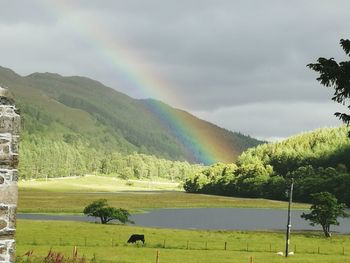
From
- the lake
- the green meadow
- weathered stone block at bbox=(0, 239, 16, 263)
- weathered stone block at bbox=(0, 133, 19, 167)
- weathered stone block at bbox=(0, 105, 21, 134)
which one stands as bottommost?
the lake

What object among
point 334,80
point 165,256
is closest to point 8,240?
point 334,80

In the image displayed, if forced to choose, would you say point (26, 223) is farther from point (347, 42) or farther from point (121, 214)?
point (347, 42)

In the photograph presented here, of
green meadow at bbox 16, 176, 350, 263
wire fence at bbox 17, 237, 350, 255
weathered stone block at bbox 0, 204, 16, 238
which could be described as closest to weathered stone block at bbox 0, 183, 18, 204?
weathered stone block at bbox 0, 204, 16, 238

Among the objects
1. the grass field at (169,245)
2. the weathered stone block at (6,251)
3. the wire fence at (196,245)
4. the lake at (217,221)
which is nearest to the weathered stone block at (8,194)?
the weathered stone block at (6,251)

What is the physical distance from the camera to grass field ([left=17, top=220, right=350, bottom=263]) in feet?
198

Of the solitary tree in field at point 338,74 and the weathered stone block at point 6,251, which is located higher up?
the solitary tree in field at point 338,74

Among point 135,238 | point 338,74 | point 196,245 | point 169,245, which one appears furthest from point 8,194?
point 135,238

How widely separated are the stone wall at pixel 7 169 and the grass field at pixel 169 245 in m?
39.8

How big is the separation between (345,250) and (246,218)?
272 ft

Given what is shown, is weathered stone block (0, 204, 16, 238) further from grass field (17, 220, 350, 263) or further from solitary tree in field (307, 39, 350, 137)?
grass field (17, 220, 350, 263)

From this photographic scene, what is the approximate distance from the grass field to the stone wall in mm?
39820

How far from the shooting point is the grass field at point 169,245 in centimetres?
6044

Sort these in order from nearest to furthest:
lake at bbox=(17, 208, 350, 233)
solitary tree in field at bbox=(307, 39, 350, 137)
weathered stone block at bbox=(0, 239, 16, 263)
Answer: weathered stone block at bbox=(0, 239, 16, 263) < solitary tree in field at bbox=(307, 39, 350, 137) < lake at bbox=(17, 208, 350, 233)

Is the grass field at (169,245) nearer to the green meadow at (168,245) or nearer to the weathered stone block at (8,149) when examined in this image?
the green meadow at (168,245)
